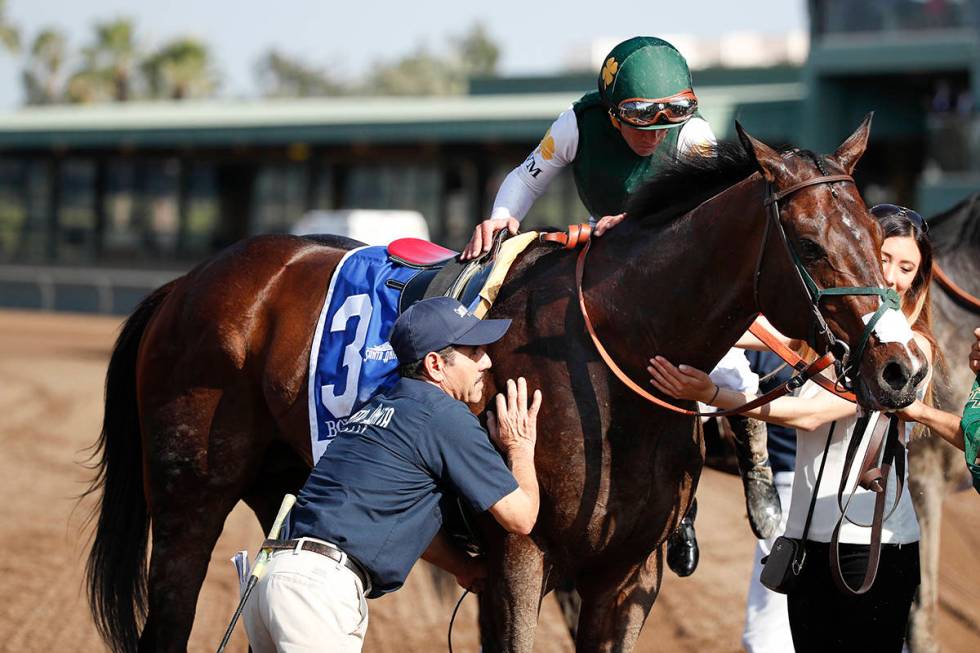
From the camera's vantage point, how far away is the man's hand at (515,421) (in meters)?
3.39

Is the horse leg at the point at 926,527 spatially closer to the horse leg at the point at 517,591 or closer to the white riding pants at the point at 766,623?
the white riding pants at the point at 766,623

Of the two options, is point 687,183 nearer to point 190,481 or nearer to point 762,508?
point 762,508

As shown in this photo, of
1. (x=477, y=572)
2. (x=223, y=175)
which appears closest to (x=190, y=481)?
(x=477, y=572)

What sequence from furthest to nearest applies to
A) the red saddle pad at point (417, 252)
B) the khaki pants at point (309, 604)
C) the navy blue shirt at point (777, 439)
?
1. the navy blue shirt at point (777, 439)
2. the red saddle pad at point (417, 252)
3. the khaki pants at point (309, 604)

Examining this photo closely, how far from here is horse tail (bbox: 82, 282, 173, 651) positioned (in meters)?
4.85

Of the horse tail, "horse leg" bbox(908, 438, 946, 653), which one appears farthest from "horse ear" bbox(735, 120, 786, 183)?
the horse tail

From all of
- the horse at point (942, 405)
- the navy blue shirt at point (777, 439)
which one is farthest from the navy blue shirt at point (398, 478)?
the horse at point (942, 405)

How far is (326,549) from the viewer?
314 centimetres

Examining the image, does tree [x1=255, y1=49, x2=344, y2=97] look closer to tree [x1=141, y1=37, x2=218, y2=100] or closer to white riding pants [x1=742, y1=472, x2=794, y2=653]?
tree [x1=141, y1=37, x2=218, y2=100]

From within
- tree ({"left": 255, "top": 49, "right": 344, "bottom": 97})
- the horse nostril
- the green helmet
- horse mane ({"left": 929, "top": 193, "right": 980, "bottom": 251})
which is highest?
the green helmet

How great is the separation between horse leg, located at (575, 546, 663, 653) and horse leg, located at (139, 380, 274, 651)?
1.39m

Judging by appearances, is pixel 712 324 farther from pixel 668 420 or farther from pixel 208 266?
pixel 208 266

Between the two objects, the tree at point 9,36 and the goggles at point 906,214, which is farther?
the tree at point 9,36

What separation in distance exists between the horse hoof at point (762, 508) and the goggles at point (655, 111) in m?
1.22
